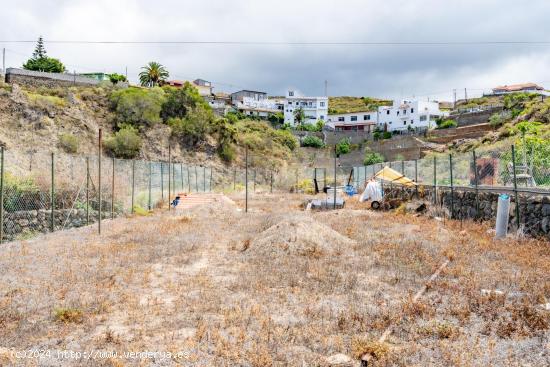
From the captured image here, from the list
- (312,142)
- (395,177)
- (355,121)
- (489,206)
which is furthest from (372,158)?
(489,206)

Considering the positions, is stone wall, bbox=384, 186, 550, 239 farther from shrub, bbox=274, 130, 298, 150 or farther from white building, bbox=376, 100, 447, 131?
white building, bbox=376, 100, 447, 131

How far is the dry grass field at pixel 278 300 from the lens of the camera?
4742 mm

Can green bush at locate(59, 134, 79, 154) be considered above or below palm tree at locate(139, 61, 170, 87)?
below

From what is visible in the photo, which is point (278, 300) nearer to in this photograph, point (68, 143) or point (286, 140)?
point (68, 143)

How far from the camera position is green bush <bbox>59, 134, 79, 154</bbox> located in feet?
130

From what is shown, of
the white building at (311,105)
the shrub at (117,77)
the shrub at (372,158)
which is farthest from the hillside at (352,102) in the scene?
the shrub at (117,77)

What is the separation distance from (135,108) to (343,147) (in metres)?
35.5

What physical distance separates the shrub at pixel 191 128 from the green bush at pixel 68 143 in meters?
12.1

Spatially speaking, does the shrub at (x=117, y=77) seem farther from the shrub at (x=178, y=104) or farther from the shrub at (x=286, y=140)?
the shrub at (x=286, y=140)

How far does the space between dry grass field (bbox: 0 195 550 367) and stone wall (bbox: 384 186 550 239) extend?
1.01 m

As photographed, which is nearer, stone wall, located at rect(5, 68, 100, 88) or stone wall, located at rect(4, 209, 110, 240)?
stone wall, located at rect(4, 209, 110, 240)

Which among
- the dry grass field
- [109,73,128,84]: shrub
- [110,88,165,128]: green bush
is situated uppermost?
[109,73,128,84]: shrub

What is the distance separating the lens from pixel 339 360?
4520 millimetres

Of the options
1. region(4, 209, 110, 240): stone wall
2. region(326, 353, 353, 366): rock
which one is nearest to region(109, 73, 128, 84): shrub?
region(4, 209, 110, 240): stone wall
